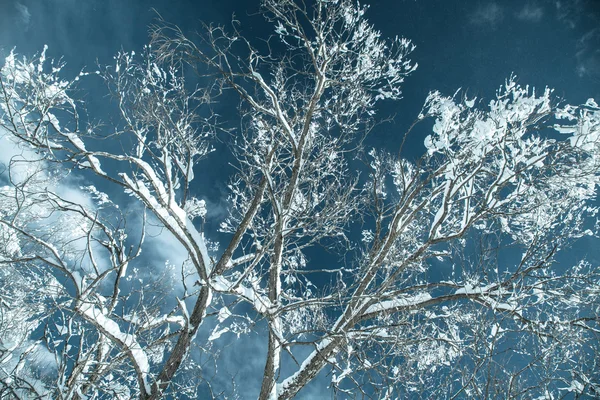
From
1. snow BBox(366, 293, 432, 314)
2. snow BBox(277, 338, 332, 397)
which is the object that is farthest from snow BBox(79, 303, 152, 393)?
snow BBox(366, 293, 432, 314)

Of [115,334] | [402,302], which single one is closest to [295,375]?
[402,302]

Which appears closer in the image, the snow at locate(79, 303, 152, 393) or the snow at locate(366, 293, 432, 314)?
the snow at locate(79, 303, 152, 393)

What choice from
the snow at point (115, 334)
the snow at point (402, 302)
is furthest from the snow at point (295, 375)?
the snow at point (115, 334)

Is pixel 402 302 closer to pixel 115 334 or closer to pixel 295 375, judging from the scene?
pixel 295 375

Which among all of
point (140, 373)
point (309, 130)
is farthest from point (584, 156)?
point (140, 373)

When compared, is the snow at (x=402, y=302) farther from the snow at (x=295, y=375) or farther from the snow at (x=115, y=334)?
the snow at (x=115, y=334)

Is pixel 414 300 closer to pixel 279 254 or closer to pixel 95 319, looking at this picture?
pixel 279 254

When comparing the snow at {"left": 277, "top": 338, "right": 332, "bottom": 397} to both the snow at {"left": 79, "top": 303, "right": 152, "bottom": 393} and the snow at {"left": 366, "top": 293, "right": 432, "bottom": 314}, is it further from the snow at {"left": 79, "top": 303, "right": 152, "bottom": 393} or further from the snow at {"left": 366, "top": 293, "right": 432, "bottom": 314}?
the snow at {"left": 79, "top": 303, "right": 152, "bottom": 393}

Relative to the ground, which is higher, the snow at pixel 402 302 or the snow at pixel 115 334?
the snow at pixel 402 302

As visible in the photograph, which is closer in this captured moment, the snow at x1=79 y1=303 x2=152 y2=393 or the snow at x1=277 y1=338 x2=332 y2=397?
the snow at x1=79 y1=303 x2=152 y2=393

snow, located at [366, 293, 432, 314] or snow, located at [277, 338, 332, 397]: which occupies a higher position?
snow, located at [366, 293, 432, 314]

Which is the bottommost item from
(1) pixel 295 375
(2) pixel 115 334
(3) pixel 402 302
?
(2) pixel 115 334

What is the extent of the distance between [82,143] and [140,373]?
3594mm

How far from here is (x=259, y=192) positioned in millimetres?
6934
